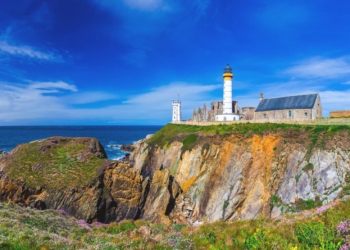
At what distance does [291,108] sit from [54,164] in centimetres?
4339

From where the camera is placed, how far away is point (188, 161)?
133 feet

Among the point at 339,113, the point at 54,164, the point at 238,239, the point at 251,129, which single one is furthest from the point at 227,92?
the point at 238,239

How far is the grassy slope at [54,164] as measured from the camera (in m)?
31.4

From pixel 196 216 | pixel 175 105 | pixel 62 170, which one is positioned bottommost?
pixel 196 216

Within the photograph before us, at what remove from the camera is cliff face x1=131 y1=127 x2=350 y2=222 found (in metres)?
27.7

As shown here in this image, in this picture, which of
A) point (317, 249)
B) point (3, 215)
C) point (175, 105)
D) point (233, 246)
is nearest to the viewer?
point (317, 249)

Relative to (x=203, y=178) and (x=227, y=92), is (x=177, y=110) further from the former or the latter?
(x=203, y=178)

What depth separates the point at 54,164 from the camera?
34500mm

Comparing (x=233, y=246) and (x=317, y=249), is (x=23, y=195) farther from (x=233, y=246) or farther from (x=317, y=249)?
(x=317, y=249)

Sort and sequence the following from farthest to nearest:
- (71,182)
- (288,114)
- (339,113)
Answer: (288,114) → (339,113) → (71,182)

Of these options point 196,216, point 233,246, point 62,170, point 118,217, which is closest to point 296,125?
point 196,216

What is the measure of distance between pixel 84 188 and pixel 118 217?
5939 millimetres

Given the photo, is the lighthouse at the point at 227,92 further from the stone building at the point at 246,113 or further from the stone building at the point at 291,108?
the stone building at the point at 291,108

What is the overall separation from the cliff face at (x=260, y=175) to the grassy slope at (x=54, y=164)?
10596mm
